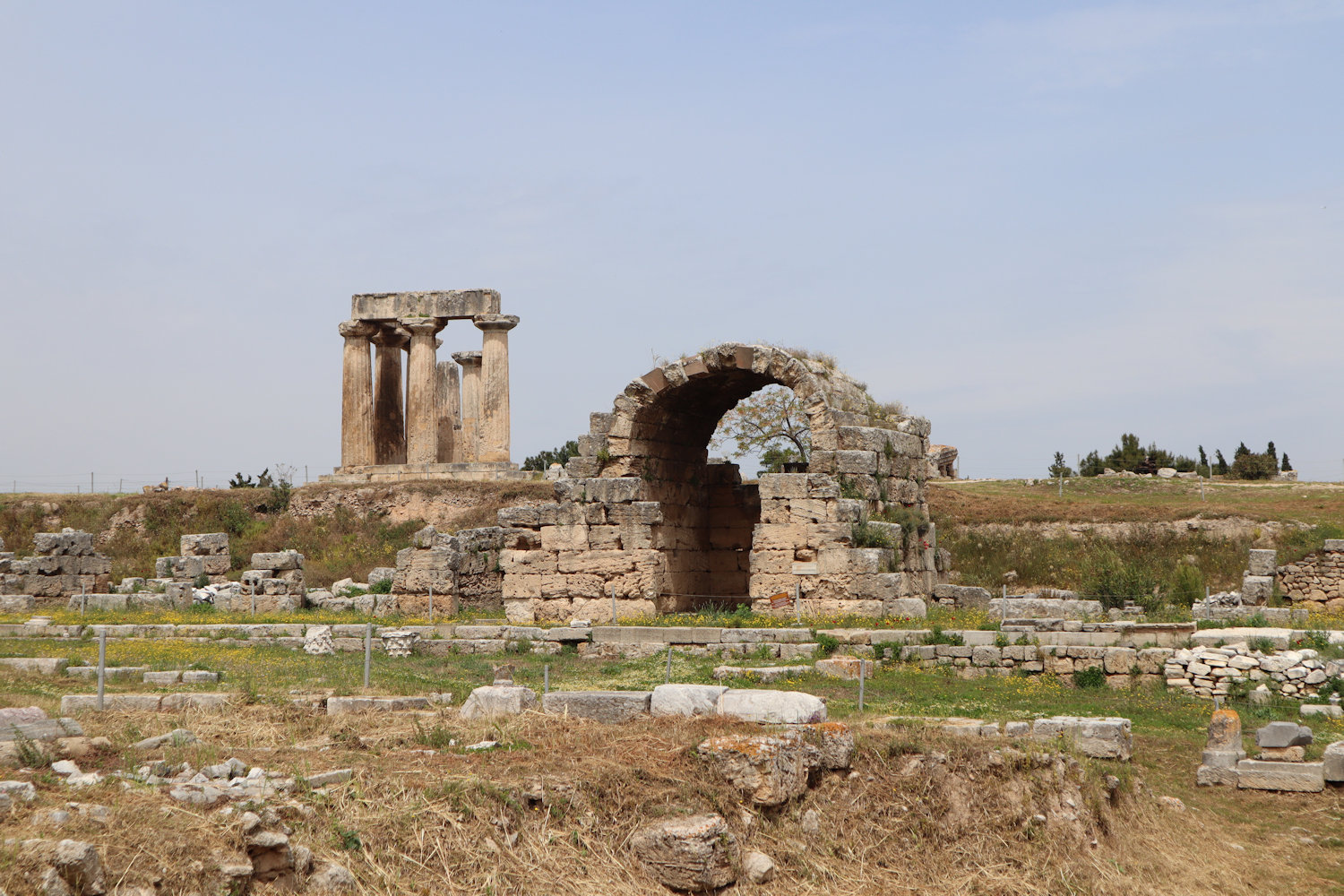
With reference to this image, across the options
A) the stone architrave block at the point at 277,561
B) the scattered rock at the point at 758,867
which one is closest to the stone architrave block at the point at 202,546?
the stone architrave block at the point at 277,561

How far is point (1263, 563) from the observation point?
27.0 metres

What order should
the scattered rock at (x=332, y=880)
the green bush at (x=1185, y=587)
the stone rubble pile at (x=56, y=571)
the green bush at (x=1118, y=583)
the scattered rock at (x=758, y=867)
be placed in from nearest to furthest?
the scattered rock at (x=332, y=880), the scattered rock at (x=758, y=867), the green bush at (x=1118, y=583), the green bush at (x=1185, y=587), the stone rubble pile at (x=56, y=571)

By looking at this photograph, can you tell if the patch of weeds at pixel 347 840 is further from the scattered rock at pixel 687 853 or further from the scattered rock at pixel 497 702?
the scattered rock at pixel 497 702

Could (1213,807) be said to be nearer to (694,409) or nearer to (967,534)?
(694,409)

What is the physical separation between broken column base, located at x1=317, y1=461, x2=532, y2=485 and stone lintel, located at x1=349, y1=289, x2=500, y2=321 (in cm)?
455

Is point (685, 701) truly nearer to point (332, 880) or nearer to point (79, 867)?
point (332, 880)

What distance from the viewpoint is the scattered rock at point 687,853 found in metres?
8.77

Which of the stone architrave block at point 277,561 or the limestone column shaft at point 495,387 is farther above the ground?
the limestone column shaft at point 495,387

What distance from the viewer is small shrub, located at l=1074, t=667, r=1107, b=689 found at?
1600 centimetres

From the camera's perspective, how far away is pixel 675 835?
8.86 m

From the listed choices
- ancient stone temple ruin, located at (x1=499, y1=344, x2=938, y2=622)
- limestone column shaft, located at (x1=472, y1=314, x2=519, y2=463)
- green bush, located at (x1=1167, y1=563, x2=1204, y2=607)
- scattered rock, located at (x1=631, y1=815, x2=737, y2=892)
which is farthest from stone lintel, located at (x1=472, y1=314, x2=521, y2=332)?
scattered rock, located at (x1=631, y1=815, x2=737, y2=892)

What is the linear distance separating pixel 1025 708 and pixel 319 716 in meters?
7.36

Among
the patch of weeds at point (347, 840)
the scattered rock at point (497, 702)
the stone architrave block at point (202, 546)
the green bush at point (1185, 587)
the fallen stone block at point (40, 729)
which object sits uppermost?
the stone architrave block at point (202, 546)

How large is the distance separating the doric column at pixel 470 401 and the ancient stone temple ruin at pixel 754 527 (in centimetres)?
1835
